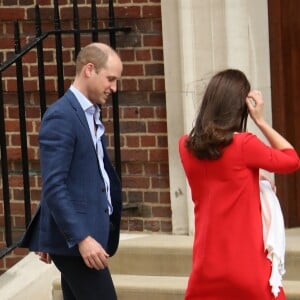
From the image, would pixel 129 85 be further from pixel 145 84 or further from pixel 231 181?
pixel 231 181

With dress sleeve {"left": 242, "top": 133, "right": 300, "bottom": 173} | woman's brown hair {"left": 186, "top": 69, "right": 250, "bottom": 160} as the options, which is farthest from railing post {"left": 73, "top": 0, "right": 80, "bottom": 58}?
dress sleeve {"left": 242, "top": 133, "right": 300, "bottom": 173}

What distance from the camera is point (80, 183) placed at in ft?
15.9

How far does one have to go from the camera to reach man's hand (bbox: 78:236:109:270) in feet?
15.4

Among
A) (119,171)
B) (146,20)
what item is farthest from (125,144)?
(146,20)

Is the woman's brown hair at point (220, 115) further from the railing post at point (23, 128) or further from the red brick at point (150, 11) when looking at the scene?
the red brick at point (150, 11)

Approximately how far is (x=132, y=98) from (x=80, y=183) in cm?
212

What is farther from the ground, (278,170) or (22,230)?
(278,170)

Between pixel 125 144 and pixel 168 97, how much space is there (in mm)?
442

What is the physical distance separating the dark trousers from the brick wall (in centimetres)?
200

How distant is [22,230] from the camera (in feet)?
23.6

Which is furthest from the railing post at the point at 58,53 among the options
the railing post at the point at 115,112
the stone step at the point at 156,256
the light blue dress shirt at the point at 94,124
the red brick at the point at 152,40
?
the light blue dress shirt at the point at 94,124

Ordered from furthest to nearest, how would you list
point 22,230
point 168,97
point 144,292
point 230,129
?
point 22,230
point 168,97
point 144,292
point 230,129

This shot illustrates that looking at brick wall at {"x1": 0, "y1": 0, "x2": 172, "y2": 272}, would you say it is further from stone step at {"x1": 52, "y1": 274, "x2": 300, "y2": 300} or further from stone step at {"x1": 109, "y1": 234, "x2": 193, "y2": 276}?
stone step at {"x1": 52, "y1": 274, "x2": 300, "y2": 300}

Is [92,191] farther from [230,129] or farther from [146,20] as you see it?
[146,20]
